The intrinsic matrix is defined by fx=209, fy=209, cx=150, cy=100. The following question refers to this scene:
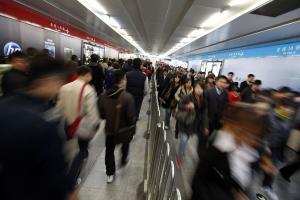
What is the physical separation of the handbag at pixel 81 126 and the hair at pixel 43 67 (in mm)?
1262

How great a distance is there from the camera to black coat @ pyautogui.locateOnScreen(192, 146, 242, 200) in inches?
53.7

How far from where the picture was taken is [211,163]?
1447 mm

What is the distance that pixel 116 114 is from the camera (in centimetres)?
285

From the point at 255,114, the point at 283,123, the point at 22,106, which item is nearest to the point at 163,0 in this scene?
the point at 283,123

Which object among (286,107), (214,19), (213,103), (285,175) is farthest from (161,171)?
(214,19)

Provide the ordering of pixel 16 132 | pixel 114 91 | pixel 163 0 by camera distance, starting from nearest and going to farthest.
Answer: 1. pixel 16 132
2. pixel 114 91
3. pixel 163 0

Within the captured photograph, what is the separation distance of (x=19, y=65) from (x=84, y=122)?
56.4 inches

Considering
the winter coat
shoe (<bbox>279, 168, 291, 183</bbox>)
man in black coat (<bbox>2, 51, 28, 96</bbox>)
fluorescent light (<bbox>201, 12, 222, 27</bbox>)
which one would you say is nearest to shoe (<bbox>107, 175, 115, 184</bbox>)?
the winter coat

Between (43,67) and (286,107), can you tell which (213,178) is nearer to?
(43,67)

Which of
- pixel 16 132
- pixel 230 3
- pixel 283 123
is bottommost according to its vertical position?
pixel 283 123

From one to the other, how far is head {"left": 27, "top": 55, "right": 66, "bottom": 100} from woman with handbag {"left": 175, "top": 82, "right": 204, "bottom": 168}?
263 centimetres

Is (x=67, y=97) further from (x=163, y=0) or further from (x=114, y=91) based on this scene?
(x=163, y=0)

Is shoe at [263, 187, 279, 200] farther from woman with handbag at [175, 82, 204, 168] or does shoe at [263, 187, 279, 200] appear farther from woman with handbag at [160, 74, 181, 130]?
woman with handbag at [160, 74, 181, 130]

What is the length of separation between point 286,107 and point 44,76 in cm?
399
